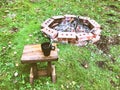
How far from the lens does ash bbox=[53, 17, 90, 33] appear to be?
528cm

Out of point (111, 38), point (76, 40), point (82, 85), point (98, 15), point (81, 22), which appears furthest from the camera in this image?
point (98, 15)

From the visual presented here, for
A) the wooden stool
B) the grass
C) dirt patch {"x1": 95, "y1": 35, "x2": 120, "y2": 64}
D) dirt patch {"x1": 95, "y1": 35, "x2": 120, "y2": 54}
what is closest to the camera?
the wooden stool

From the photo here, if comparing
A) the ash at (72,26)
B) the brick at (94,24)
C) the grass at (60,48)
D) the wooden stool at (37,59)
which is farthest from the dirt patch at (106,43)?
the wooden stool at (37,59)

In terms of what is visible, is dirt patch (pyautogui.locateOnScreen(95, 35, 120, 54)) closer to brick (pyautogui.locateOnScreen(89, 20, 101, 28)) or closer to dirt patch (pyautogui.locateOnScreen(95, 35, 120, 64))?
dirt patch (pyautogui.locateOnScreen(95, 35, 120, 64))

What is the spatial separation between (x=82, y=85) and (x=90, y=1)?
13.0ft

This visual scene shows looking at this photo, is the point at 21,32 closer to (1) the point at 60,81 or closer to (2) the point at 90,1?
(1) the point at 60,81

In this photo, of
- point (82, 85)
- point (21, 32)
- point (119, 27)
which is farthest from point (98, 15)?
point (82, 85)

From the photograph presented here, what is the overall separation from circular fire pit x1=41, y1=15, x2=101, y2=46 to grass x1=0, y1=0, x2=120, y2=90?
0.17 meters

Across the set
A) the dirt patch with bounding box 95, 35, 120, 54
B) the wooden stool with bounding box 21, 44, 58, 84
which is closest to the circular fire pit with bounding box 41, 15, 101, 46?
the dirt patch with bounding box 95, 35, 120, 54

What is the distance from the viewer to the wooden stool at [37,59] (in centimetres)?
353

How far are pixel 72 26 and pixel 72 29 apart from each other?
0.60ft

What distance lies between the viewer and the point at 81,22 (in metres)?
5.57

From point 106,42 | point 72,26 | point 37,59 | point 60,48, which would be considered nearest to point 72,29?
point 72,26

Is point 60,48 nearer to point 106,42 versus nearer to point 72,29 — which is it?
point 72,29
